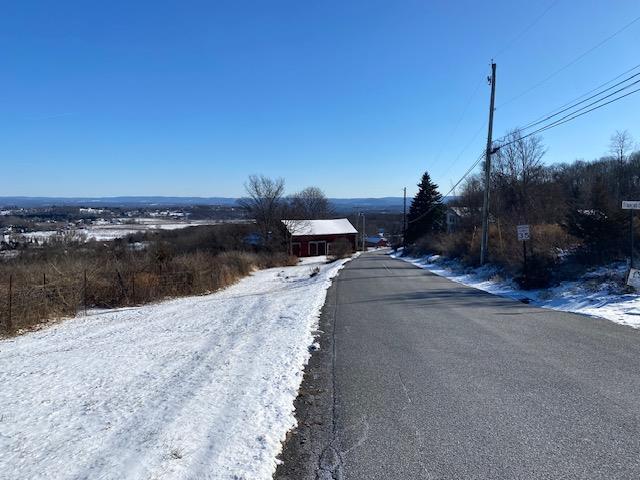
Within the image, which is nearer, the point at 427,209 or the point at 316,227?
the point at 427,209

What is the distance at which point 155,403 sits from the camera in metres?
5.48

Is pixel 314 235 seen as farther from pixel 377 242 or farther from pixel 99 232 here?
pixel 377 242

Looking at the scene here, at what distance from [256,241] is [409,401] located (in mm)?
66814

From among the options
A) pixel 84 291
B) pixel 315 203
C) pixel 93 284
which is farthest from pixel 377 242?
pixel 84 291

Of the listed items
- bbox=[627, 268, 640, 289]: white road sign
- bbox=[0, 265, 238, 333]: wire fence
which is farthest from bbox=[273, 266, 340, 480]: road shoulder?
bbox=[0, 265, 238, 333]: wire fence

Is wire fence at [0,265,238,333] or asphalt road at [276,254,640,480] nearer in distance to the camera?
asphalt road at [276,254,640,480]

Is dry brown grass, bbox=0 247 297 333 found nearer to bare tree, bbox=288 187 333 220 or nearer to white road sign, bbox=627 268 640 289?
white road sign, bbox=627 268 640 289

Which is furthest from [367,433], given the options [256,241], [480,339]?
[256,241]

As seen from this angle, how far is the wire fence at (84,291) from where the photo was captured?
15102 mm

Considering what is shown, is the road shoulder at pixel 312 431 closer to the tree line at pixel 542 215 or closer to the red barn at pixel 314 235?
the tree line at pixel 542 215

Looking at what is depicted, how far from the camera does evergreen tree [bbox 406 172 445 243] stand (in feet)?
227

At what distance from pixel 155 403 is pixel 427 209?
6611cm

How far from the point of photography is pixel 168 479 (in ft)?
11.8

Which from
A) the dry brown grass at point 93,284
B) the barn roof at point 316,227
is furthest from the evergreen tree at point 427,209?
the dry brown grass at point 93,284
